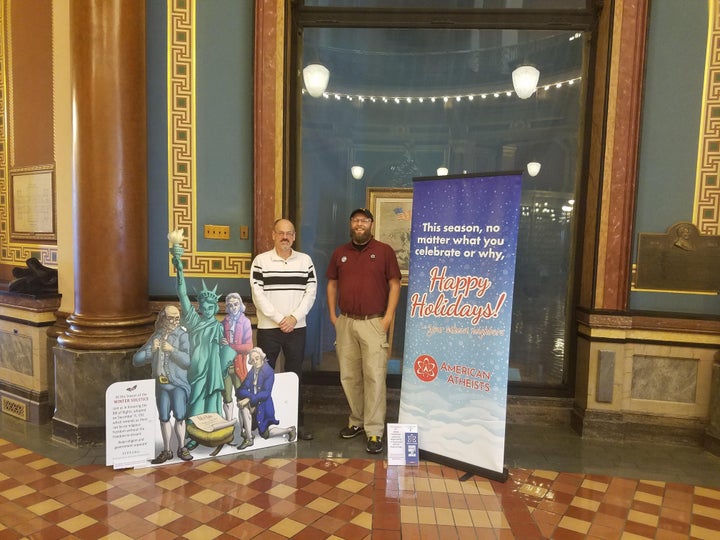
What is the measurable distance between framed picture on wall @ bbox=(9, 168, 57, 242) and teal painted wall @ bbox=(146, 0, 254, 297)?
0.99 m

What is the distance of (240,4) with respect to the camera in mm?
3928

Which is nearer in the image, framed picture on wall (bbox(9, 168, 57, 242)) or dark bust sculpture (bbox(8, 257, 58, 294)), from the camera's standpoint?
dark bust sculpture (bbox(8, 257, 58, 294))

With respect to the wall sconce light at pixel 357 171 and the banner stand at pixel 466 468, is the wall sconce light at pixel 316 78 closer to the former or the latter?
the wall sconce light at pixel 357 171

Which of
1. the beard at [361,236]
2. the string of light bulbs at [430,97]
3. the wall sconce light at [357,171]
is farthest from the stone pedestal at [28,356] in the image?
the string of light bulbs at [430,97]

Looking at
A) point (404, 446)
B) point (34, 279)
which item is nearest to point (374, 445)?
point (404, 446)

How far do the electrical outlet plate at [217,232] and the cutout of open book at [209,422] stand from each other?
1388 millimetres

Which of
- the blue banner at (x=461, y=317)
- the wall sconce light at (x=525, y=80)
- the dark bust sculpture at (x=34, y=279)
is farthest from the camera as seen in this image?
the wall sconce light at (x=525, y=80)

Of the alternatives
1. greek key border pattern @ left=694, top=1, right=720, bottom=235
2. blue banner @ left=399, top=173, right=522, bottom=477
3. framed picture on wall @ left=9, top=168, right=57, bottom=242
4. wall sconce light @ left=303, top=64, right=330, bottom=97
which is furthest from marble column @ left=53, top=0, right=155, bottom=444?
greek key border pattern @ left=694, top=1, right=720, bottom=235

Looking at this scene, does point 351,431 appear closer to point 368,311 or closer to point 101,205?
point 368,311

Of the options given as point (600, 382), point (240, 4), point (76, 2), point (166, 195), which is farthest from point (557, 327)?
point (76, 2)

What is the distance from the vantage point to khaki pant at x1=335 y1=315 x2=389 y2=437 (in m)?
3.52

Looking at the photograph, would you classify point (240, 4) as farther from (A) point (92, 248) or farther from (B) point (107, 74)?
(A) point (92, 248)

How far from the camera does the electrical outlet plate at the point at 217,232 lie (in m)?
3.98

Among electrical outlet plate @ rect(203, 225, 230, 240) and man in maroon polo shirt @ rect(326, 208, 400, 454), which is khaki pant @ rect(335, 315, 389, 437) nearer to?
man in maroon polo shirt @ rect(326, 208, 400, 454)
